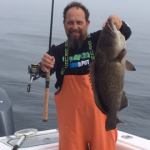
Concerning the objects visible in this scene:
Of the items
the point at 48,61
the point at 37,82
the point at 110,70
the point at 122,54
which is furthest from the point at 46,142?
the point at 37,82

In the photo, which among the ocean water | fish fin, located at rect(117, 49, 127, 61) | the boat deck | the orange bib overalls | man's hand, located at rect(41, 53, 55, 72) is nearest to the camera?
fish fin, located at rect(117, 49, 127, 61)

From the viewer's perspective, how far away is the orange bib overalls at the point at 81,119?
3.15 m

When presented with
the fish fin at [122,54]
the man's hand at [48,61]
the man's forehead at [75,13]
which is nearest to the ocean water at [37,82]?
the fish fin at [122,54]

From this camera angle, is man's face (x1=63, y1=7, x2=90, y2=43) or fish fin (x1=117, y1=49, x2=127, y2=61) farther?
man's face (x1=63, y1=7, x2=90, y2=43)

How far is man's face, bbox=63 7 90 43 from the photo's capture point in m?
3.19

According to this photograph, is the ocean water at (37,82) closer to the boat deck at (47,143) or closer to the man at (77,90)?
the man at (77,90)

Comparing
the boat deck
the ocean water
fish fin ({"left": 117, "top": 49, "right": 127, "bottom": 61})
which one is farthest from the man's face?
the boat deck

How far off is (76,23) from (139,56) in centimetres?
1524

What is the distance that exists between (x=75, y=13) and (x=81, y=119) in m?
1.17

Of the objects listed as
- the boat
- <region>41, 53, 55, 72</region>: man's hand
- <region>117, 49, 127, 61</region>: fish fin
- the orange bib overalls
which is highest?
<region>117, 49, 127, 61</region>: fish fin

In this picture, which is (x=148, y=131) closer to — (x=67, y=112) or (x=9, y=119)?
(x=9, y=119)

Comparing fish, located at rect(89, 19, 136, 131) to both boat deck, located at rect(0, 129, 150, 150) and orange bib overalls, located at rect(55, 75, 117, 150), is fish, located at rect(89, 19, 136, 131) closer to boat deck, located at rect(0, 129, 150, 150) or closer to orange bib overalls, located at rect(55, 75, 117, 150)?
orange bib overalls, located at rect(55, 75, 117, 150)

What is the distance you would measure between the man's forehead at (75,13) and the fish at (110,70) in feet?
2.04

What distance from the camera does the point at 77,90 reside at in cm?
318
